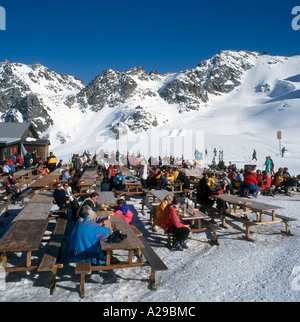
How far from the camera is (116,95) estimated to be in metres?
105

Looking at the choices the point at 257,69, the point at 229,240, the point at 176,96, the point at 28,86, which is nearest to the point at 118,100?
the point at 176,96

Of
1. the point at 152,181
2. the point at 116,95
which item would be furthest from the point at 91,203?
the point at 116,95

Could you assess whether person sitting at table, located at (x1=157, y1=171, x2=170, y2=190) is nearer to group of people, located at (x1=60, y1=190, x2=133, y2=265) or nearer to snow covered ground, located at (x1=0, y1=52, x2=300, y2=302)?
snow covered ground, located at (x1=0, y1=52, x2=300, y2=302)

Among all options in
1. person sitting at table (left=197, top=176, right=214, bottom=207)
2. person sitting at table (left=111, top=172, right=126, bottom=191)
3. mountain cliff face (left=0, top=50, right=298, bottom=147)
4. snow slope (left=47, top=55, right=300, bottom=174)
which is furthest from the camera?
mountain cliff face (left=0, top=50, right=298, bottom=147)

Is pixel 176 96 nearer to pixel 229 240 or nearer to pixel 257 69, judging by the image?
pixel 257 69

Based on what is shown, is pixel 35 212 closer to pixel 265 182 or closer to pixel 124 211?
pixel 124 211

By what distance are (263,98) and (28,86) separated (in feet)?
347

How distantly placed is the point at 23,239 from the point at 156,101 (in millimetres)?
104003

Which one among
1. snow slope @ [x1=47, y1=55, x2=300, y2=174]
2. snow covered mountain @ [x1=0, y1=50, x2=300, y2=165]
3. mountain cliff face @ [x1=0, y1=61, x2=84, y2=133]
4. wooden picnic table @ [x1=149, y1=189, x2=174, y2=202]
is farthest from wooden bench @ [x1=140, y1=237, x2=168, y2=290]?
mountain cliff face @ [x1=0, y1=61, x2=84, y2=133]

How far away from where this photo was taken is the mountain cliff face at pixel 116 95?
263 feet

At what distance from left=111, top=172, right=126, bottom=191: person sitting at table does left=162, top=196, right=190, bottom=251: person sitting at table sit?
4678 millimetres

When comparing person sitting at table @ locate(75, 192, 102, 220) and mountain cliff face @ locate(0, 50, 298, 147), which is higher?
mountain cliff face @ locate(0, 50, 298, 147)

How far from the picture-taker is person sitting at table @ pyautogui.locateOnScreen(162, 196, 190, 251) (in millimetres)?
5602

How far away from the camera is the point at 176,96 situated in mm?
104562
